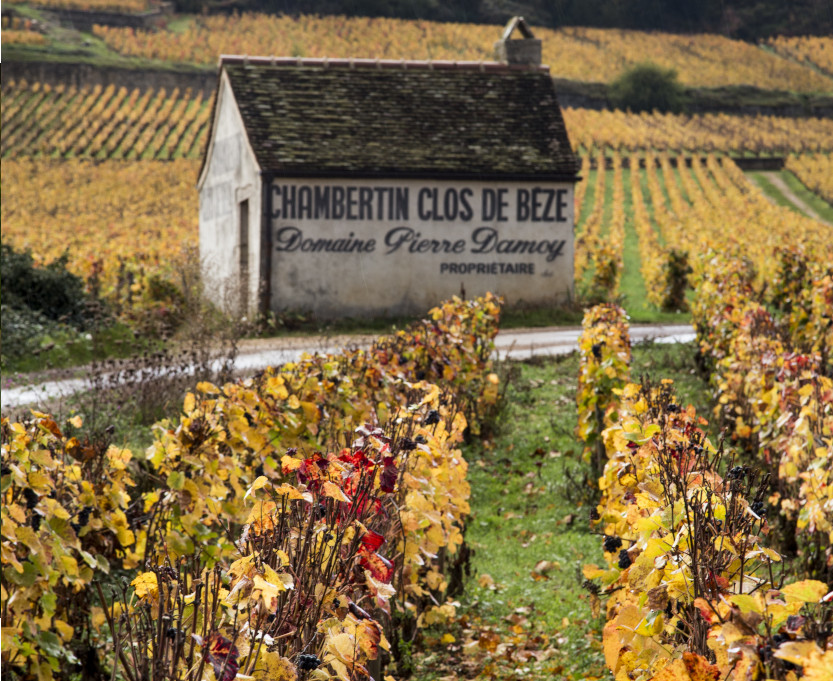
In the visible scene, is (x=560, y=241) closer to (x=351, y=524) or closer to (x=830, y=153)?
(x=351, y=524)

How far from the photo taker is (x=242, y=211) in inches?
832

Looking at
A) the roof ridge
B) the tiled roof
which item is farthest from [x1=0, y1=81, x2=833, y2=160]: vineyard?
the tiled roof

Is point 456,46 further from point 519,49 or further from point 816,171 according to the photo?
point 519,49

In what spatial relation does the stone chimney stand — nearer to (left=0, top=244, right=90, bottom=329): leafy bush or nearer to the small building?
the small building

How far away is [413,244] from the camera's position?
66.3 ft

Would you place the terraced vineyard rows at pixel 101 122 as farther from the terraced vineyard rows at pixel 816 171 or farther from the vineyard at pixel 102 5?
the terraced vineyard rows at pixel 816 171

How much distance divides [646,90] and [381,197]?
Answer: 200 ft

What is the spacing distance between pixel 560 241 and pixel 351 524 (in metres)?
18.0

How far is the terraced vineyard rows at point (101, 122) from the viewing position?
56.5 m

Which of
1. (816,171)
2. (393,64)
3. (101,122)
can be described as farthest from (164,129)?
(393,64)

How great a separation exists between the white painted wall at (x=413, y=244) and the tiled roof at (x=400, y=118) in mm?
437

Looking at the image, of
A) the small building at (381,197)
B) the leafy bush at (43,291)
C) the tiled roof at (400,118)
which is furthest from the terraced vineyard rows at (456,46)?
the leafy bush at (43,291)

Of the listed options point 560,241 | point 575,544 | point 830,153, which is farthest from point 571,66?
point 575,544

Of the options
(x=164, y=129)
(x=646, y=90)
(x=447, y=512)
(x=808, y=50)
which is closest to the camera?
(x=447, y=512)
